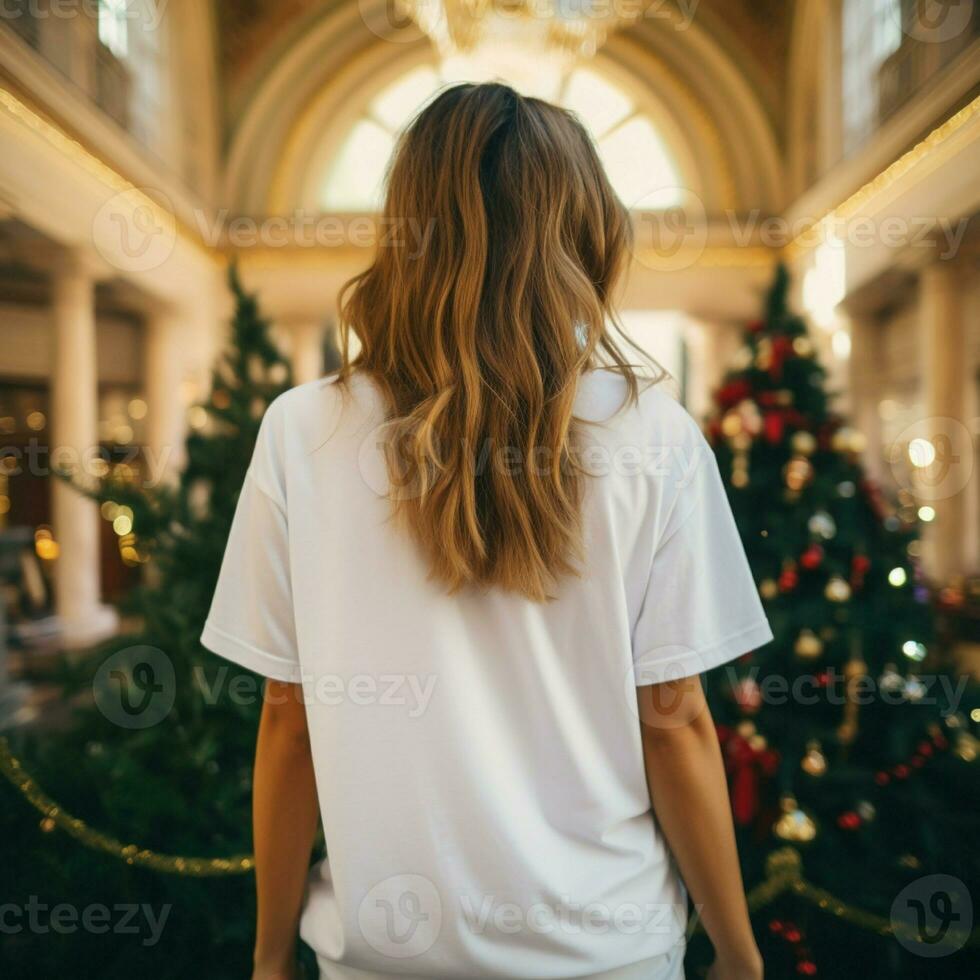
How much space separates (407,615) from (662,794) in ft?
1.30

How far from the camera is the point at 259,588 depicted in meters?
0.89

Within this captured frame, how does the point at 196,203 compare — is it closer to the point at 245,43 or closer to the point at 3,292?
the point at 245,43

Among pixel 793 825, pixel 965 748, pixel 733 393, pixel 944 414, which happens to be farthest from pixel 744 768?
pixel 944 414

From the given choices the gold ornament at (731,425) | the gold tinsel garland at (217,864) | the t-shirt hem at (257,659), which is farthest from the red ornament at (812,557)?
the t-shirt hem at (257,659)

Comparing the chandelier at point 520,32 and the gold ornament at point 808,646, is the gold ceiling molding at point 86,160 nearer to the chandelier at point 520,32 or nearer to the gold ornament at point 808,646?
the chandelier at point 520,32

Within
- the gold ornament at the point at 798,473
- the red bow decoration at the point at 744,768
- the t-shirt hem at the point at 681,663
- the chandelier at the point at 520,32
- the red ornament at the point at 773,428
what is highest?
the chandelier at the point at 520,32

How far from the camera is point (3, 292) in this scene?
12.7 ft

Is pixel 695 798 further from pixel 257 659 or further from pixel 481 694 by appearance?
pixel 257 659

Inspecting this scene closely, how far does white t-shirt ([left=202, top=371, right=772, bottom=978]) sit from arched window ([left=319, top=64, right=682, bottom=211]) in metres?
8.52

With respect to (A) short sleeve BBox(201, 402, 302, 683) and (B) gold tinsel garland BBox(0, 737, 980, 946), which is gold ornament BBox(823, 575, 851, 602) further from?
(A) short sleeve BBox(201, 402, 302, 683)

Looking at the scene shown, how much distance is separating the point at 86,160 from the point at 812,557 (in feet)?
18.8

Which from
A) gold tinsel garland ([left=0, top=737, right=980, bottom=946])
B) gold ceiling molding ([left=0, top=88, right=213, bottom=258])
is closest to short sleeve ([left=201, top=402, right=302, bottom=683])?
gold tinsel garland ([left=0, top=737, right=980, bottom=946])

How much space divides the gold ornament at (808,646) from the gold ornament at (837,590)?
0.42ft

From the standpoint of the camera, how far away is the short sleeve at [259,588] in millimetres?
871
